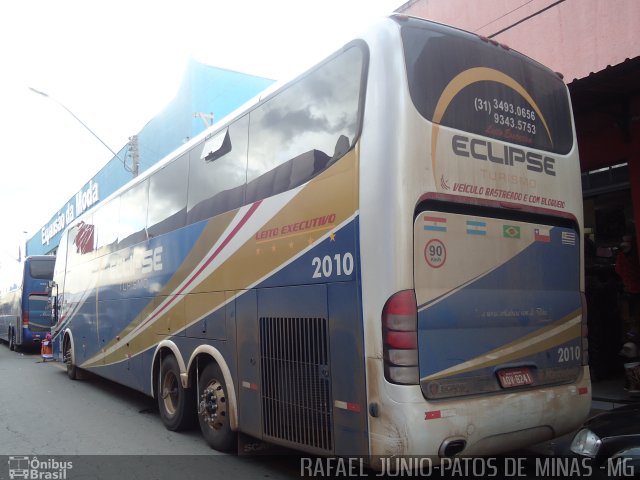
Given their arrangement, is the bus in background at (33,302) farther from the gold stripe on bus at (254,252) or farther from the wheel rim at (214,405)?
the wheel rim at (214,405)

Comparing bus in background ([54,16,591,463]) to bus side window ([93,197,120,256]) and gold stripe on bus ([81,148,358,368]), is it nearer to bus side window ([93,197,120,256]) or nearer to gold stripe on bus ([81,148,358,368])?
gold stripe on bus ([81,148,358,368])

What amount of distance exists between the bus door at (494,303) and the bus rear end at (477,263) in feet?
0.04

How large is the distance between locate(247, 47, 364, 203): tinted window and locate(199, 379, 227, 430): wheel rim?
6.84 ft

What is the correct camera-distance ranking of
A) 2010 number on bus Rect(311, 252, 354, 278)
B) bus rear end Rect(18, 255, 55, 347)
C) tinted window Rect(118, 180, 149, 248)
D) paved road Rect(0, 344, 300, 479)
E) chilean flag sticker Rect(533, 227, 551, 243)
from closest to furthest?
2010 number on bus Rect(311, 252, 354, 278), chilean flag sticker Rect(533, 227, 551, 243), paved road Rect(0, 344, 300, 479), tinted window Rect(118, 180, 149, 248), bus rear end Rect(18, 255, 55, 347)

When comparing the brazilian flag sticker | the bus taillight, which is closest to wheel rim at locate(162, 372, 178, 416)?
the bus taillight

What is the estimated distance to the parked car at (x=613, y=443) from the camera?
338 cm

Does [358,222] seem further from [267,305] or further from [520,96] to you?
[520,96]

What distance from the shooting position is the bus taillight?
3746mm

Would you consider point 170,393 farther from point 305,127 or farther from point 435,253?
point 435,253

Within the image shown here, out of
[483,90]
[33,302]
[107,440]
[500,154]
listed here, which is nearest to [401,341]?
[500,154]

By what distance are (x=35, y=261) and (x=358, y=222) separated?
1809cm

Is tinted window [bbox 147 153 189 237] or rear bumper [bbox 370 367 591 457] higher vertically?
tinted window [bbox 147 153 189 237]

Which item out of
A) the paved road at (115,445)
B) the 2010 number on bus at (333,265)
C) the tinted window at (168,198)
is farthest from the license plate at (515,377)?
the tinted window at (168,198)

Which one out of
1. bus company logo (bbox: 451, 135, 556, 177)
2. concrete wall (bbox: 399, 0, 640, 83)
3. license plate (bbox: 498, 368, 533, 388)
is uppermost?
concrete wall (bbox: 399, 0, 640, 83)
